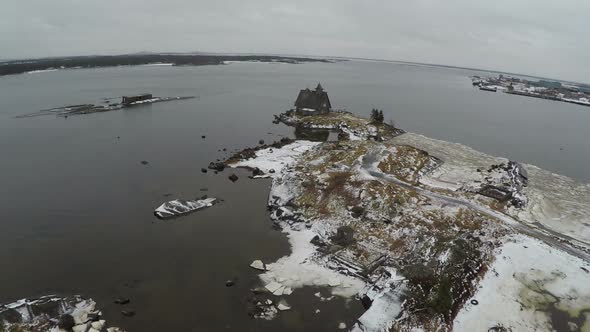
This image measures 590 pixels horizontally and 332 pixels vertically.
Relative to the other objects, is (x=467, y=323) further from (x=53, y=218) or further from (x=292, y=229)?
(x=53, y=218)

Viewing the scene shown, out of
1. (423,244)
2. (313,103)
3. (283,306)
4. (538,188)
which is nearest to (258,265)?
(283,306)

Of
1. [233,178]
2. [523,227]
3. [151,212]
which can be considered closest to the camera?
[523,227]

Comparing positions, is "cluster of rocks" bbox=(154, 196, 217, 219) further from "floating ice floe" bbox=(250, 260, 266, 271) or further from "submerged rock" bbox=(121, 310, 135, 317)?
"submerged rock" bbox=(121, 310, 135, 317)

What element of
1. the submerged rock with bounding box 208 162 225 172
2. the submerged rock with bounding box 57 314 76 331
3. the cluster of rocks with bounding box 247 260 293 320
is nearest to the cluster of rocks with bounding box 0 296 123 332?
the submerged rock with bounding box 57 314 76 331

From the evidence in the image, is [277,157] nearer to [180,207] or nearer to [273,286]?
[180,207]

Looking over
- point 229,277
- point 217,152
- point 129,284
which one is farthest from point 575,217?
point 217,152

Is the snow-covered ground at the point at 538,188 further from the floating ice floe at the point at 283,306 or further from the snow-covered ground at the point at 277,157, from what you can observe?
the floating ice floe at the point at 283,306
